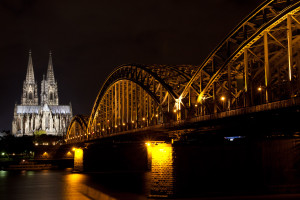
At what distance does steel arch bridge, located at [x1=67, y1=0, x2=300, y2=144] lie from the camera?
1256 inches

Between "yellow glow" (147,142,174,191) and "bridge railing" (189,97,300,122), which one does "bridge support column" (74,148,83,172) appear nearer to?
"yellow glow" (147,142,174,191)

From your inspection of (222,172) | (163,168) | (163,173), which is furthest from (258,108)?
(222,172)

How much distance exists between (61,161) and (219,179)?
305 feet

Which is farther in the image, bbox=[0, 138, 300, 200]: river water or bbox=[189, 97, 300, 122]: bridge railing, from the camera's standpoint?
bbox=[0, 138, 300, 200]: river water

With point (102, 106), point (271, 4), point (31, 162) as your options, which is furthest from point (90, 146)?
point (271, 4)

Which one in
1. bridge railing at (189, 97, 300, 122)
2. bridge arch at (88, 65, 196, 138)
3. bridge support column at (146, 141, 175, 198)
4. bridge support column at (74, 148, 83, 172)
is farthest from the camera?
bridge support column at (74, 148, 83, 172)

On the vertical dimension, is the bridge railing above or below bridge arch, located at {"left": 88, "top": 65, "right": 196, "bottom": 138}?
below

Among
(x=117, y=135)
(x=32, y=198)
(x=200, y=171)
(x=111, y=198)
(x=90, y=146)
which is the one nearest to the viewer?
(x=200, y=171)

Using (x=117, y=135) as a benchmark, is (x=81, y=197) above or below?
below

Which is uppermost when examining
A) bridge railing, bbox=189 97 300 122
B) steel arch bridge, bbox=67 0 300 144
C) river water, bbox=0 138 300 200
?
steel arch bridge, bbox=67 0 300 144

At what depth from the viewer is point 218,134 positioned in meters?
42.8

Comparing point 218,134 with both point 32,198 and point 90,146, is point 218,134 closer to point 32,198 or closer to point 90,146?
point 32,198

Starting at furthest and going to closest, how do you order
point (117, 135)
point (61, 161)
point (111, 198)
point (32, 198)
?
point (61, 161) → point (117, 135) → point (32, 198) → point (111, 198)

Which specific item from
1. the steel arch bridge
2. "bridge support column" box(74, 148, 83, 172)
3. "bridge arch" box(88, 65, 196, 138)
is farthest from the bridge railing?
"bridge support column" box(74, 148, 83, 172)
